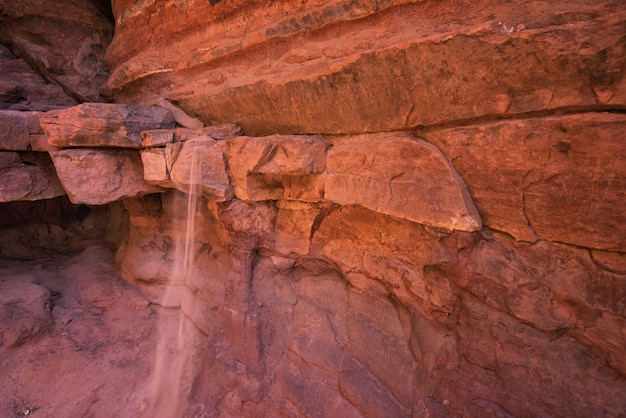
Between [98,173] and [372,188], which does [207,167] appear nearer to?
[98,173]

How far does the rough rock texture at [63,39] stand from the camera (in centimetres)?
435

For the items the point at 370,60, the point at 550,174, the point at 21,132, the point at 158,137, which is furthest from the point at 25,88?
the point at 550,174

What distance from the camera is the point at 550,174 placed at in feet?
5.10

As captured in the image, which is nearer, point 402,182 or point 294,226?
point 402,182

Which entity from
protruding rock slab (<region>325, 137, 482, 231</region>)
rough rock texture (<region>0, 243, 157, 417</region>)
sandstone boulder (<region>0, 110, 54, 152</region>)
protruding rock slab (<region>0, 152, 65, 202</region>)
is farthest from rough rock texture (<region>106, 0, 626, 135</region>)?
rough rock texture (<region>0, 243, 157, 417</region>)

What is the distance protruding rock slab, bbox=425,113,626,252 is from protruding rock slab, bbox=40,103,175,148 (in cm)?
294

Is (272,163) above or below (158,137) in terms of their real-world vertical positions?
below

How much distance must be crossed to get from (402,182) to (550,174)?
796 mm

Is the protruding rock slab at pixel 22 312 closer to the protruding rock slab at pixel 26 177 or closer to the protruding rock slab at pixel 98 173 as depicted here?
the protruding rock slab at pixel 26 177

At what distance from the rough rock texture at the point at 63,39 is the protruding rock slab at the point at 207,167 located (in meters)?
3.13

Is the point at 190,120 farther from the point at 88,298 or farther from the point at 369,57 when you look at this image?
the point at 88,298

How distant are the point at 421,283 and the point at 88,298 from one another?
434cm

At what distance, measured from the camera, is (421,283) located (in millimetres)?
2242

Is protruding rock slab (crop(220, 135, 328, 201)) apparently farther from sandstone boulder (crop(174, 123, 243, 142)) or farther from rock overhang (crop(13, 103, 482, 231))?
sandstone boulder (crop(174, 123, 243, 142))
